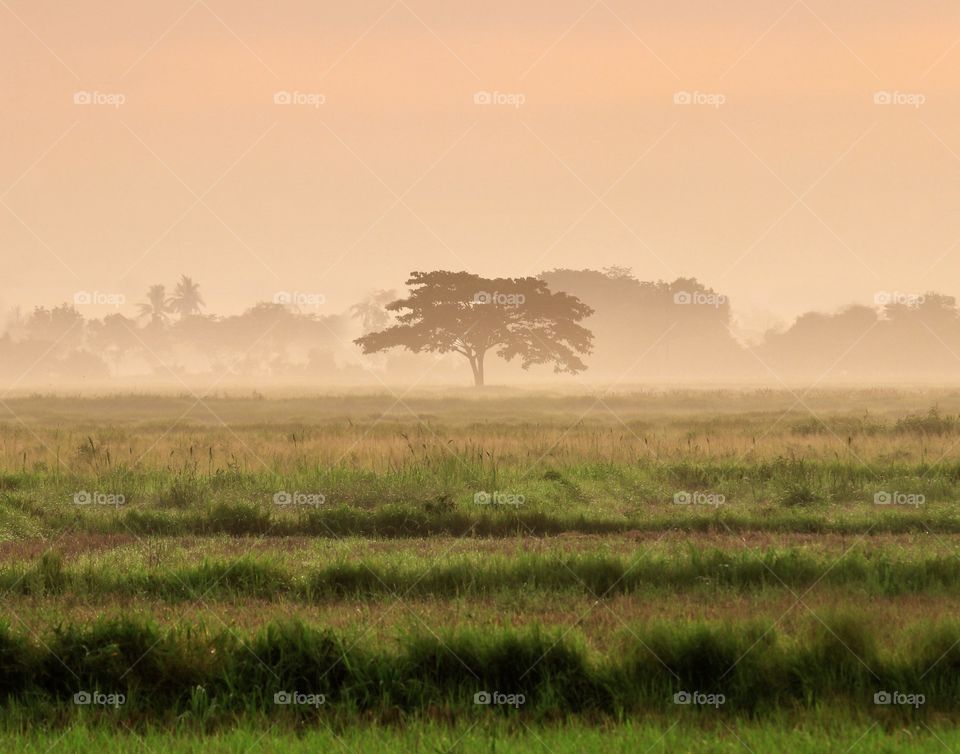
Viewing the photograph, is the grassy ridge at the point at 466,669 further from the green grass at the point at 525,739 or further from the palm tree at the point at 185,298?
the palm tree at the point at 185,298

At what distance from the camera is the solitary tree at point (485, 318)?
7288cm

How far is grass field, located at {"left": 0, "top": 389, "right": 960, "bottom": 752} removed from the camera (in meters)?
7.79

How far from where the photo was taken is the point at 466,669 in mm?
8664

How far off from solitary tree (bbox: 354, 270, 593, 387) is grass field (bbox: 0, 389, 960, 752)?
4881cm

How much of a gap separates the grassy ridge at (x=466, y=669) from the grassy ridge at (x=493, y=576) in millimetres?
2841

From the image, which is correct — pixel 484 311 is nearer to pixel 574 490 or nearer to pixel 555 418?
pixel 555 418

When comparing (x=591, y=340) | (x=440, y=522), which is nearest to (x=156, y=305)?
(x=591, y=340)

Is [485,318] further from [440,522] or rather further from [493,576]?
[493,576]

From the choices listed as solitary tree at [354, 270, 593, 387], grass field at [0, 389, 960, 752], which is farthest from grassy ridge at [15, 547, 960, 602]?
solitary tree at [354, 270, 593, 387]

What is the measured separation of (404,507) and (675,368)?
469 ft

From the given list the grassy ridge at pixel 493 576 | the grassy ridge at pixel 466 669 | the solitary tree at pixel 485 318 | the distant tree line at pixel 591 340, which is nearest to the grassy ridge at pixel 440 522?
the grassy ridge at pixel 493 576

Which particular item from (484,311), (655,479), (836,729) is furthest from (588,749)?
(484,311)

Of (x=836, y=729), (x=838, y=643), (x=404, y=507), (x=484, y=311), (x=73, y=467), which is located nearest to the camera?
(x=836, y=729)

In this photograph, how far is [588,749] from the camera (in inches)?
264
